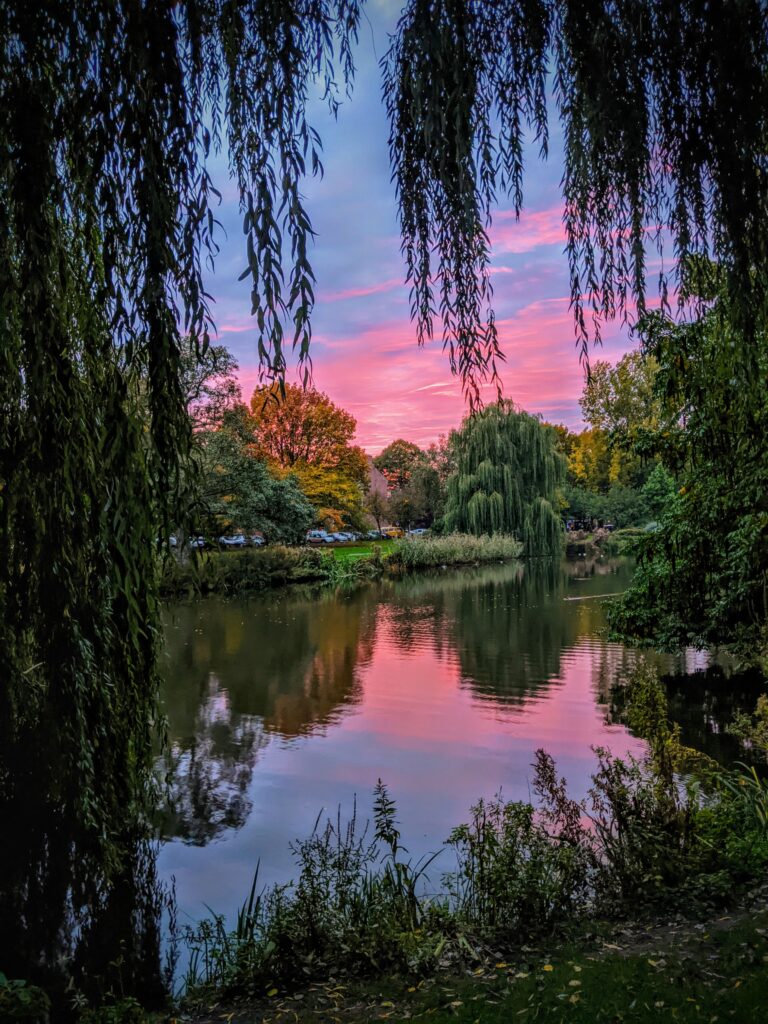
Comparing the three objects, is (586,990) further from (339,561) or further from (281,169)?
(339,561)

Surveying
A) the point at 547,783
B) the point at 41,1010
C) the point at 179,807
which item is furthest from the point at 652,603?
the point at 41,1010

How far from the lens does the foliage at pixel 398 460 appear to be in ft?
187

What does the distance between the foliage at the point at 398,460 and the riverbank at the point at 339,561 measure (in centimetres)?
1716

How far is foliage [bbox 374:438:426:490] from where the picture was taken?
57.1 metres

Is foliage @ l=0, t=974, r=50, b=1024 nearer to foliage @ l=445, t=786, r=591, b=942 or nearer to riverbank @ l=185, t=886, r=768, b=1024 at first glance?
riverbank @ l=185, t=886, r=768, b=1024

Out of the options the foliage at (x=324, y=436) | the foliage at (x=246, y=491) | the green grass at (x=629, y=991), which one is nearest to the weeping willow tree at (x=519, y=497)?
the foliage at (x=324, y=436)

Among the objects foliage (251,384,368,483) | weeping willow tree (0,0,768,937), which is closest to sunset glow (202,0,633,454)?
weeping willow tree (0,0,768,937)

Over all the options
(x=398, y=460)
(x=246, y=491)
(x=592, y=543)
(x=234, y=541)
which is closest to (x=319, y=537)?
(x=234, y=541)

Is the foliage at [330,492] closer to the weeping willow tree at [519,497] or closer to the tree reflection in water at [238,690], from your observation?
the weeping willow tree at [519,497]

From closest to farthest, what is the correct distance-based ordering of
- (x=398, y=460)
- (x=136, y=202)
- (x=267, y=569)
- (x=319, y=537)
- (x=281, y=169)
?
1. (x=281, y=169)
2. (x=136, y=202)
3. (x=267, y=569)
4. (x=319, y=537)
5. (x=398, y=460)

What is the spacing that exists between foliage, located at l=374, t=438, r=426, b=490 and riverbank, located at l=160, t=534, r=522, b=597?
17.2m

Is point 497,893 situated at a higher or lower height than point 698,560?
lower

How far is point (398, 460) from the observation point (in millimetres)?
57375

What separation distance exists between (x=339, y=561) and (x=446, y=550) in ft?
18.7
